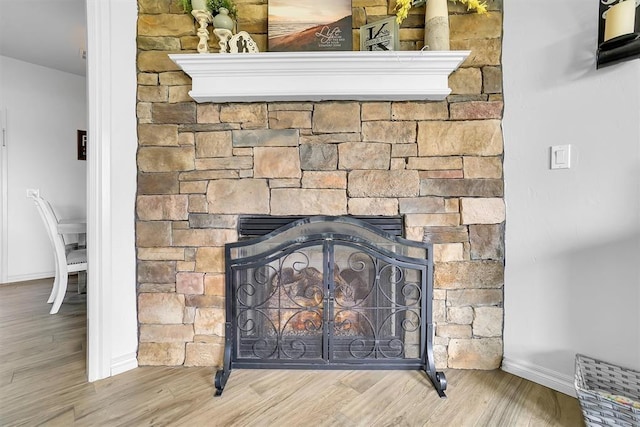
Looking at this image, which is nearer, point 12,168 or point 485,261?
point 485,261

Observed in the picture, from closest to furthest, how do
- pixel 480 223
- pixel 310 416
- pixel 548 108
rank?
pixel 310 416 → pixel 548 108 → pixel 480 223

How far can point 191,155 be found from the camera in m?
1.46

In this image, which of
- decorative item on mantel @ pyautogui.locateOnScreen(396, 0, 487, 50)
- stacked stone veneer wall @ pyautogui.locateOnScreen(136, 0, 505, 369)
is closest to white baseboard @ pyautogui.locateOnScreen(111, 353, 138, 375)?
stacked stone veneer wall @ pyautogui.locateOnScreen(136, 0, 505, 369)

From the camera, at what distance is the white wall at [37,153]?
116 inches

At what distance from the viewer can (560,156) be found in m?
1.27

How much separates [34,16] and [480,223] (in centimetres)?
366

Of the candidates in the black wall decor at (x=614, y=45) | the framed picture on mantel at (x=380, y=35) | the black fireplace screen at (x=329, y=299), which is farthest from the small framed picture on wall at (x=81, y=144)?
the black wall decor at (x=614, y=45)

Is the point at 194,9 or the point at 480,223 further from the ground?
the point at 194,9

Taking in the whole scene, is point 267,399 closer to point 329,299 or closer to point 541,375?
point 329,299

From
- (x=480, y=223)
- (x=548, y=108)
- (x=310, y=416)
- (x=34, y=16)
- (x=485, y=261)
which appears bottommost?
(x=310, y=416)

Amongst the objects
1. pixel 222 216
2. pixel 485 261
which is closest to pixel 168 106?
pixel 222 216

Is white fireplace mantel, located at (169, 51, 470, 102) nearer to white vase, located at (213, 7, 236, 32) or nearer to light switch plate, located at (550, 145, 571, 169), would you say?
white vase, located at (213, 7, 236, 32)

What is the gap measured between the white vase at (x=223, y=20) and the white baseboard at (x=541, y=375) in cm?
219

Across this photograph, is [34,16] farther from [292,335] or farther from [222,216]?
[292,335]
